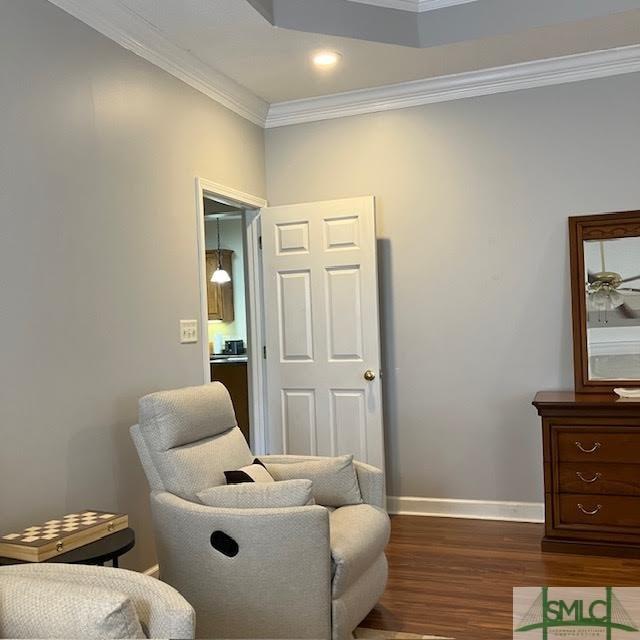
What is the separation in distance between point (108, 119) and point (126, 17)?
480 mm

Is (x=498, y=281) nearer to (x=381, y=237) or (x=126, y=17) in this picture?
(x=381, y=237)

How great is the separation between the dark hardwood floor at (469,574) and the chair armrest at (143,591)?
147 centimetres

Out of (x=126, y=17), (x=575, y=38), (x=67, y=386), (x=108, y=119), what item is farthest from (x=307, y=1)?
(x=67, y=386)

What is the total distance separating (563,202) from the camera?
13.6 ft

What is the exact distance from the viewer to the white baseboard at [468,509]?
4223 mm

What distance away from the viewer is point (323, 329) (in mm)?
4422

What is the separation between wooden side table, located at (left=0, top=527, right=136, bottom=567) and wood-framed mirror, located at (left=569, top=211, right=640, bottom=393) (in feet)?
8.80

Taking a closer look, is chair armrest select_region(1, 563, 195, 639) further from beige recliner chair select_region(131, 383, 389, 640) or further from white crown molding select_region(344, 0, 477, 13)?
white crown molding select_region(344, 0, 477, 13)

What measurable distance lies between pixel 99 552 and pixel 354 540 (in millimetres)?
909

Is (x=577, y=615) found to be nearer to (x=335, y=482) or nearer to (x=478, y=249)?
(x=335, y=482)

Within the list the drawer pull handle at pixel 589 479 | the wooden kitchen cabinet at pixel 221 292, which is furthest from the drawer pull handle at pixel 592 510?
the wooden kitchen cabinet at pixel 221 292

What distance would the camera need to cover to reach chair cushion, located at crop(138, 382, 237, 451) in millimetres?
2730

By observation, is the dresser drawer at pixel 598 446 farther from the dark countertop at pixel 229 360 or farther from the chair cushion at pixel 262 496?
the dark countertop at pixel 229 360

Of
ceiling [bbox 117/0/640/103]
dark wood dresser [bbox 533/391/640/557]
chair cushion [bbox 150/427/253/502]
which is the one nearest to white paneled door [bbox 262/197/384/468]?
ceiling [bbox 117/0/640/103]
